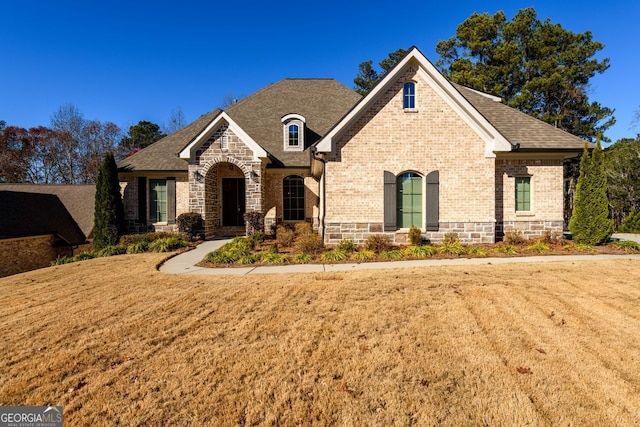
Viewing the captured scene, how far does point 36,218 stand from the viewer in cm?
1560

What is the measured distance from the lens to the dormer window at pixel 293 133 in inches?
625

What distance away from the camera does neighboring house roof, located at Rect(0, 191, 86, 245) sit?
46.6 feet

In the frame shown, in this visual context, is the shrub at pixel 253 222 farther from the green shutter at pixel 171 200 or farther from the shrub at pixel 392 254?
the shrub at pixel 392 254

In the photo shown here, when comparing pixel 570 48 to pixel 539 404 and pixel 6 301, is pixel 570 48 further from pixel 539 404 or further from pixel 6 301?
pixel 6 301

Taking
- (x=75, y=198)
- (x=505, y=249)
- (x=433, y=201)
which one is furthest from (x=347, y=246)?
(x=75, y=198)

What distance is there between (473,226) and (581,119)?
25.6 meters

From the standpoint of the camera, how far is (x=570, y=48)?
25531 millimetres

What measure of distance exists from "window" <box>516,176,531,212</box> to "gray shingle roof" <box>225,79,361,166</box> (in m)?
9.29

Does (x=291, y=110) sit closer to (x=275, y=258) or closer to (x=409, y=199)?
(x=409, y=199)

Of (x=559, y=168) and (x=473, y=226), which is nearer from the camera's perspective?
(x=473, y=226)

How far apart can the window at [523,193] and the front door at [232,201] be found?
13.5 m

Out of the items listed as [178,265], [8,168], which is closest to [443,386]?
[178,265]

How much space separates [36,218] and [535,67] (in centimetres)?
3896

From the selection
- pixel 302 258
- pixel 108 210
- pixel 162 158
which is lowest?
pixel 302 258
